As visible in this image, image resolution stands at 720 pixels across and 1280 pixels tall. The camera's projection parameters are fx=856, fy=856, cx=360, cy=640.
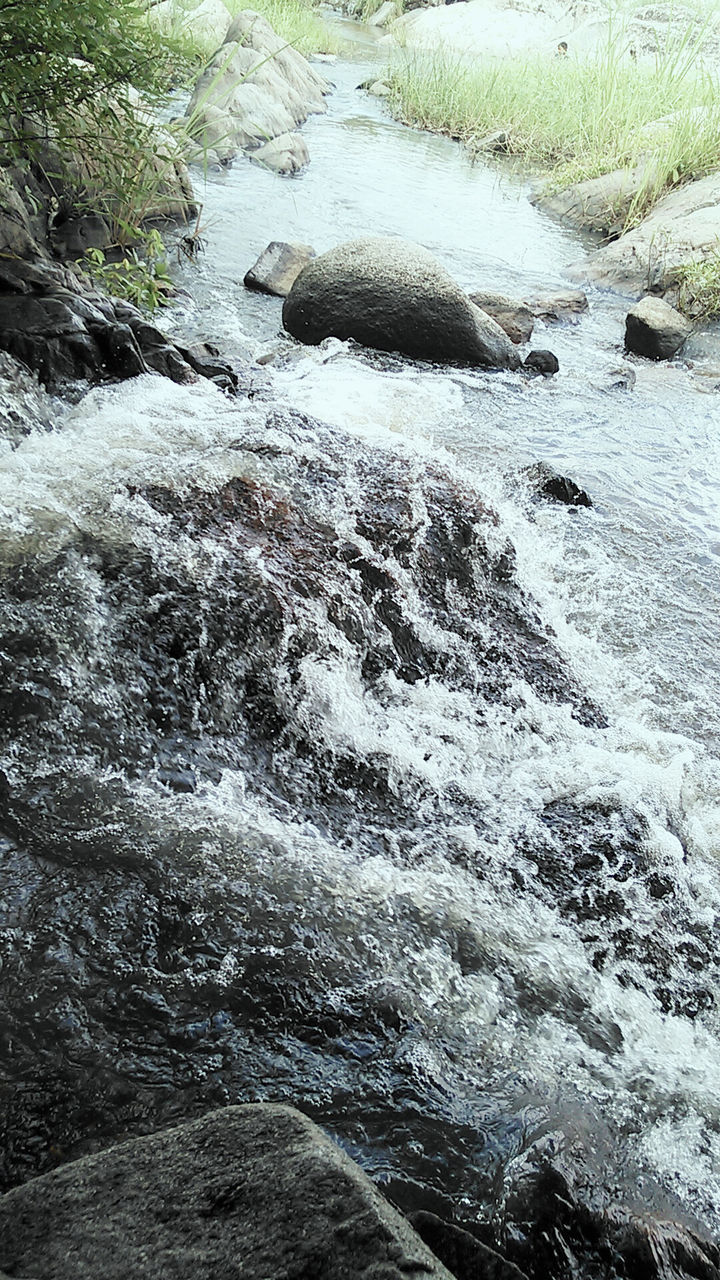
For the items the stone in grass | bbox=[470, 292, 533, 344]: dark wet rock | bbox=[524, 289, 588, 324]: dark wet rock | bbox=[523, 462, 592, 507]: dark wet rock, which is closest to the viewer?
bbox=[523, 462, 592, 507]: dark wet rock

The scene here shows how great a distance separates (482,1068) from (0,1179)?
88 cm

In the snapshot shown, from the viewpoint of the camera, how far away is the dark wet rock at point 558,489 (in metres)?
4.42

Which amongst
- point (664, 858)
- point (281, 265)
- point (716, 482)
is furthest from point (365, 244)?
point (664, 858)

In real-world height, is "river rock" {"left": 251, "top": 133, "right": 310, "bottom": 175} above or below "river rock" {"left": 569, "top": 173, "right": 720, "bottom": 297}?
below

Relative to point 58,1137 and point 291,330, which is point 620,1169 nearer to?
point 58,1137

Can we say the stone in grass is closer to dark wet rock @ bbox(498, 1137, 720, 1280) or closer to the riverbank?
the riverbank

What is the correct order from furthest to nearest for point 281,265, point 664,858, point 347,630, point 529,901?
point 281,265, point 347,630, point 664,858, point 529,901

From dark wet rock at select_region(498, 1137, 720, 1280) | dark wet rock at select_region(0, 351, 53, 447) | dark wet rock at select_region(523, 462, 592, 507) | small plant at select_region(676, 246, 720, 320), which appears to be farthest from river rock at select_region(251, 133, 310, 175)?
dark wet rock at select_region(498, 1137, 720, 1280)

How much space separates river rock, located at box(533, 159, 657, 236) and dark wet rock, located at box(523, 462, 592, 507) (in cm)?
641

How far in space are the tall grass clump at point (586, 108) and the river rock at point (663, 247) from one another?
68 cm

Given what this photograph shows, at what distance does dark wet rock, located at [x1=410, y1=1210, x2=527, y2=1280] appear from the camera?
1.20m

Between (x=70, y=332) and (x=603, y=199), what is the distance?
8.24 meters

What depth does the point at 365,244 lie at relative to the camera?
6.00 meters

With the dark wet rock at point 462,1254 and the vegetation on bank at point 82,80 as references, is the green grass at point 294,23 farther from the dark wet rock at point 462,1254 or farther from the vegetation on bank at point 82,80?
the dark wet rock at point 462,1254
